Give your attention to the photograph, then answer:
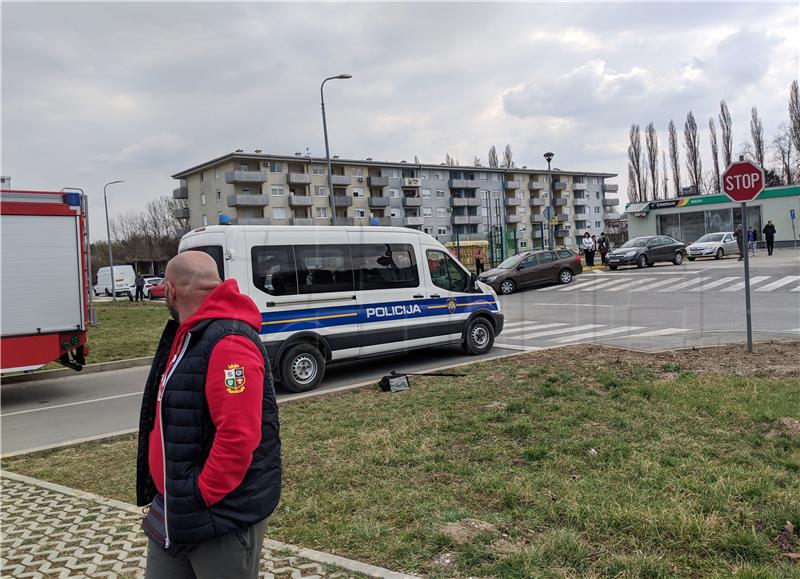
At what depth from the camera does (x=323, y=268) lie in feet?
31.6

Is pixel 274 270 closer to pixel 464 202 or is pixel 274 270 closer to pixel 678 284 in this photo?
pixel 678 284

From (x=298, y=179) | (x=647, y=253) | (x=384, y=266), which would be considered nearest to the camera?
(x=384, y=266)

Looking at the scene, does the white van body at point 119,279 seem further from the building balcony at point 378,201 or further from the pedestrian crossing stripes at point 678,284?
the pedestrian crossing stripes at point 678,284

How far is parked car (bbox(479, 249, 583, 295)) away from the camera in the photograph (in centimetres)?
2520

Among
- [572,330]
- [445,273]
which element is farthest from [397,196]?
A: [445,273]

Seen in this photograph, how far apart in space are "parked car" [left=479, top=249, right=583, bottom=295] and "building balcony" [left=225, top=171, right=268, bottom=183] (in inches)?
1937

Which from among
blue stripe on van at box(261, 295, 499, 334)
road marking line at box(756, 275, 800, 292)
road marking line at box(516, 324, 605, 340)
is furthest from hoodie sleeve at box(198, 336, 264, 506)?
road marking line at box(756, 275, 800, 292)

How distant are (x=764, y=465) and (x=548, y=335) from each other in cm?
938

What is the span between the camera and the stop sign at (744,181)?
9109 millimetres

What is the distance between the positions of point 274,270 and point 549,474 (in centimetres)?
569

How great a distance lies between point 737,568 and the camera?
10.2 feet

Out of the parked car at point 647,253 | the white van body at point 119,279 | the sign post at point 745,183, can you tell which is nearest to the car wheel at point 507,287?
the parked car at point 647,253

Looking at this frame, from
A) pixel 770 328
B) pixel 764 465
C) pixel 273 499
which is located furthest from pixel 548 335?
pixel 273 499

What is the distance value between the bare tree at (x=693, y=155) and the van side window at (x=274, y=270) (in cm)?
7197
